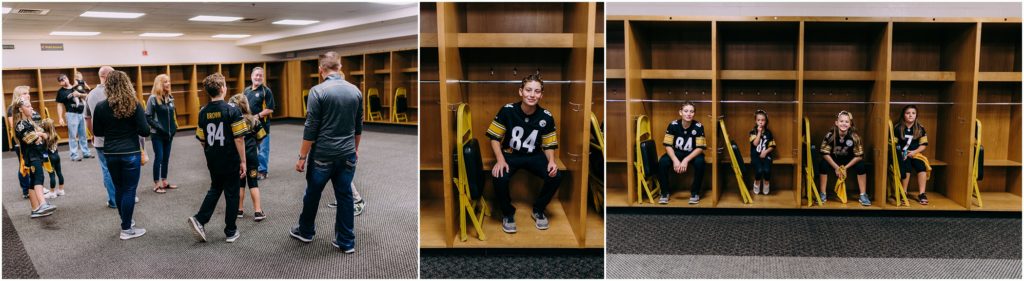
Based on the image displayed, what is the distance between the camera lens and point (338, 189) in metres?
3.40

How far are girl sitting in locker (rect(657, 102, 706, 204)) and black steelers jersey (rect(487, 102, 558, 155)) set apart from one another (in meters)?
1.60

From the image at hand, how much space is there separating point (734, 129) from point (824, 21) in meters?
1.16

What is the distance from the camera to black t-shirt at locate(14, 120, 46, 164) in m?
4.32

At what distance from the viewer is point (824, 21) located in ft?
15.6

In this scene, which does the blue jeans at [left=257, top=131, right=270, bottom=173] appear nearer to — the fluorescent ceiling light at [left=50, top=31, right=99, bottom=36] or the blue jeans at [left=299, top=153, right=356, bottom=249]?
the blue jeans at [left=299, top=153, right=356, bottom=249]

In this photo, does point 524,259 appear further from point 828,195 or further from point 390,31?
point 390,31

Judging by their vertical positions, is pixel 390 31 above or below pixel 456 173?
above

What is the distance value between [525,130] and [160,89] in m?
2.88

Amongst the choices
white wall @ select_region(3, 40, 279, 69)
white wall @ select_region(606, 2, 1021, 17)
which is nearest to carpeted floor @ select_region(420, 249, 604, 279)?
white wall @ select_region(606, 2, 1021, 17)

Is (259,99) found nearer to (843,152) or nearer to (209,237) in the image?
(209,237)

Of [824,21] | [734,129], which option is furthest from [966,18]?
[734,129]

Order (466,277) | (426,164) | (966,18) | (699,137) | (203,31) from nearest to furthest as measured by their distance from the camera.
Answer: (466,277) < (426,164) < (966,18) < (699,137) < (203,31)

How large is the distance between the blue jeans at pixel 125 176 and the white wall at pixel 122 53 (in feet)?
35.4

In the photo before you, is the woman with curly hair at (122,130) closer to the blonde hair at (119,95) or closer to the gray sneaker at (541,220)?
the blonde hair at (119,95)
